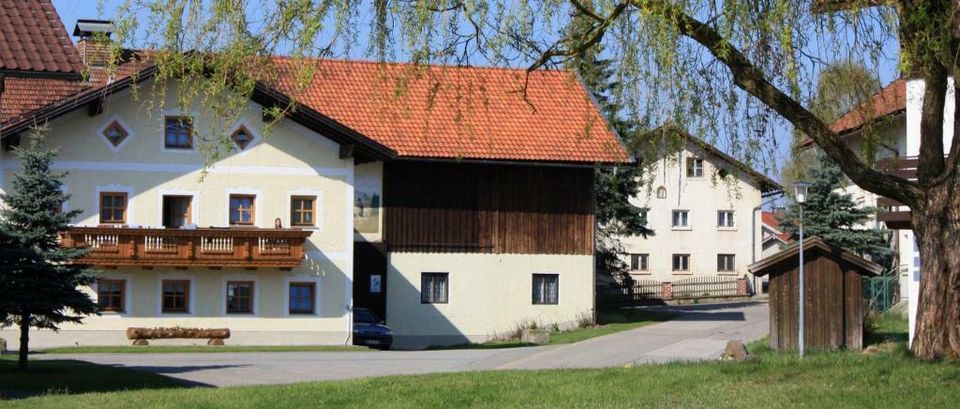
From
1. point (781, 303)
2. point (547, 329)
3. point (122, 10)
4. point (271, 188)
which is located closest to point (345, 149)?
point (271, 188)

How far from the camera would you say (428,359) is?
29.6m

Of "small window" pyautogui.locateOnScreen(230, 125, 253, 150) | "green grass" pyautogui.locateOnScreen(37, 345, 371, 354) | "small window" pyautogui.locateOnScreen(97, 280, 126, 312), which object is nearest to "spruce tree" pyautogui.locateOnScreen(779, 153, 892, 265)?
"green grass" pyautogui.locateOnScreen(37, 345, 371, 354)

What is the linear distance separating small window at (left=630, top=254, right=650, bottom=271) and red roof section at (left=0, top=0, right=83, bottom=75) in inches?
2099

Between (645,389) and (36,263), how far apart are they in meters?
14.1

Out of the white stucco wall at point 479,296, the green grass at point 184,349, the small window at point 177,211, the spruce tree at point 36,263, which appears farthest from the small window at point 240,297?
the spruce tree at point 36,263

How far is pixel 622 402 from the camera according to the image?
45.2ft

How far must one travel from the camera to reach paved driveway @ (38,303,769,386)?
25.0 metres

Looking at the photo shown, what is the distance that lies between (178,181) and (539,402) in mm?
26034

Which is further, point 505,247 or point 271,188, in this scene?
point 505,247

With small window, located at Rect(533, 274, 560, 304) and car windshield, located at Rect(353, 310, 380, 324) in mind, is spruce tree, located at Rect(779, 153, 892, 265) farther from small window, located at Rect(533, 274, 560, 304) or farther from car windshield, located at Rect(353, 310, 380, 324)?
car windshield, located at Rect(353, 310, 380, 324)

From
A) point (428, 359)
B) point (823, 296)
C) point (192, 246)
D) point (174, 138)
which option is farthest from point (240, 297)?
point (823, 296)

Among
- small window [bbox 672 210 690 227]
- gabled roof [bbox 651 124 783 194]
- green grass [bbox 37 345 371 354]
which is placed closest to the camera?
gabled roof [bbox 651 124 783 194]

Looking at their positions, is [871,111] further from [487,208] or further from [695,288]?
[695,288]

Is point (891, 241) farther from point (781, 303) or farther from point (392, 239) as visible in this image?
point (781, 303)
